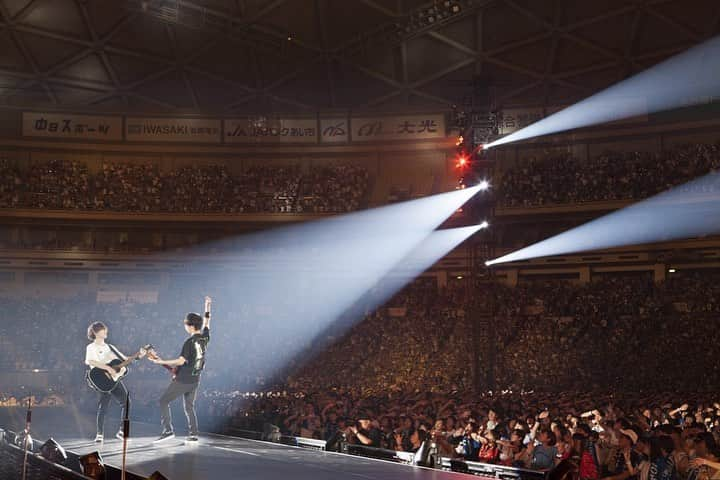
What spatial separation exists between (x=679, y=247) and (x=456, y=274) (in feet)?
27.6

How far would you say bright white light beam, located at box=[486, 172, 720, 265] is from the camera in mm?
24594

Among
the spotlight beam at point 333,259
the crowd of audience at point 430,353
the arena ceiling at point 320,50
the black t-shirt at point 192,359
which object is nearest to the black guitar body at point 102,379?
the black t-shirt at point 192,359

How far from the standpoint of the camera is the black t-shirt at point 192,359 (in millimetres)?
10875

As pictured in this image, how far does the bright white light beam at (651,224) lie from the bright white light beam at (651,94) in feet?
14.3

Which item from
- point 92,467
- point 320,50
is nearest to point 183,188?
point 320,50

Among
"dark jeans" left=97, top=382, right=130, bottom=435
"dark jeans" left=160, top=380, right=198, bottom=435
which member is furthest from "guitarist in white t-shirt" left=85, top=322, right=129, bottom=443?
"dark jeans" left=160, top=380, right=198, bottom=435

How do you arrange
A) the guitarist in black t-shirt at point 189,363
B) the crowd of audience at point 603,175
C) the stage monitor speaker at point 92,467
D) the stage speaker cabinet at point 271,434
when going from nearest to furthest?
the stage monitor speaker at point 92,467 → the guitarist in black t-shirt at point 189,363 → the stage speaker cabinet at point 271,434 → the crowd of audience at point 603,175

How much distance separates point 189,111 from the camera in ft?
105

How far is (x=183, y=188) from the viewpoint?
102ft

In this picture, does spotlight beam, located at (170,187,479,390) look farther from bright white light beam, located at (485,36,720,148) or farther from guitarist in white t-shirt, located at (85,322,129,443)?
guitarist in white t-shirt, located at (85,322,129,443)

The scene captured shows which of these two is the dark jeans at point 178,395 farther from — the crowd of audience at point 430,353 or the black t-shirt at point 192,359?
the crowd of audience at point 430,353

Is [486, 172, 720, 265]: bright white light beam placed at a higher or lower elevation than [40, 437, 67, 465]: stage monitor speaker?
higher

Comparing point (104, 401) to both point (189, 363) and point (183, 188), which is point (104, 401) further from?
point (183, 188)

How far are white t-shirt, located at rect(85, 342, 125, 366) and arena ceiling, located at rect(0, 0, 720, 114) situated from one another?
15286 millimetres
